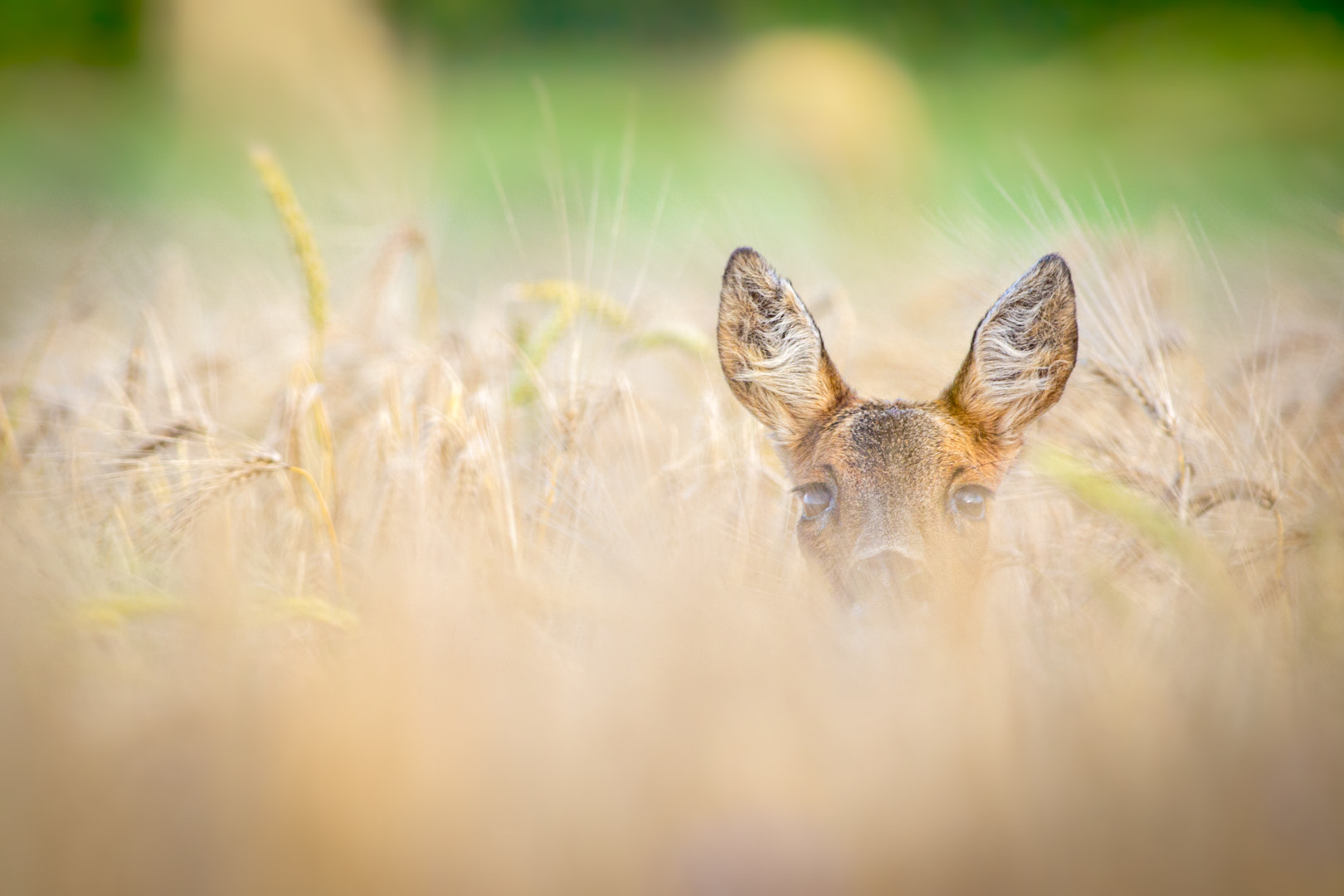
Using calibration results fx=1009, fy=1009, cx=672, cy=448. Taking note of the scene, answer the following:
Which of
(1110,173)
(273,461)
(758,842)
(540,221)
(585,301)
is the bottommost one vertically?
(758,842)

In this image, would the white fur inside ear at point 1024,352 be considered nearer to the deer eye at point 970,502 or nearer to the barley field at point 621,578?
the barley field at point 621,578

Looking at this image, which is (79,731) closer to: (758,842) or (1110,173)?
(758,842)

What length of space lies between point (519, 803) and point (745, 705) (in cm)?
37

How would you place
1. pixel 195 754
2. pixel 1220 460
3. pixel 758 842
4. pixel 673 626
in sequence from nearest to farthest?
pixel 758 842, pixel 195 754, pixel 673 626, pixel 1220 460

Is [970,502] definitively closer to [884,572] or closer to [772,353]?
[884,572]

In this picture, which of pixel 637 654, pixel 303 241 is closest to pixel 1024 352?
pixel 637 654

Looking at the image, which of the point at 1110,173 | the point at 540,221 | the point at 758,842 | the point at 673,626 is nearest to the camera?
the point at 758,842

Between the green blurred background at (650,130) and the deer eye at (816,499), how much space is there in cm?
119

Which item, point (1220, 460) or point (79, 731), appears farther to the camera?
point (1220, 460)

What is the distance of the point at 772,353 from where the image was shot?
10.0 feet

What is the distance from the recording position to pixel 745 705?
153cm

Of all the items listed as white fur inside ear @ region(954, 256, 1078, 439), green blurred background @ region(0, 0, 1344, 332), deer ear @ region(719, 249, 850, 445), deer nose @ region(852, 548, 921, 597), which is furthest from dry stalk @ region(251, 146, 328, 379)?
white fur inside ear @ region(954, 256, 1078, 439)

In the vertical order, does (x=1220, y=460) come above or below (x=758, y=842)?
above

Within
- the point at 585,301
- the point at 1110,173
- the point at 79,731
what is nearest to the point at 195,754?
the point at 79,731
